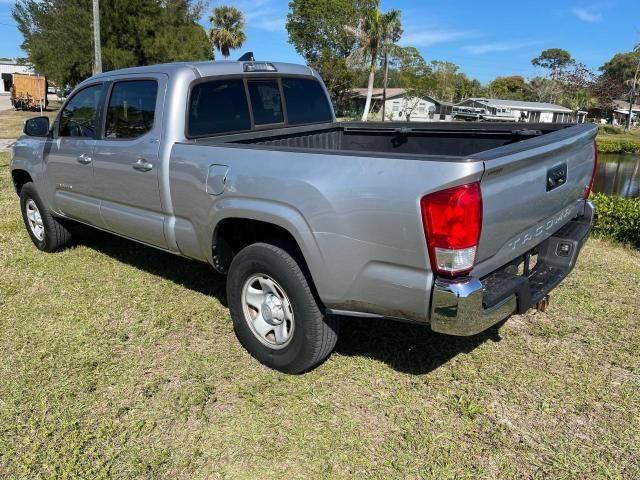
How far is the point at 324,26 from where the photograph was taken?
62.9m

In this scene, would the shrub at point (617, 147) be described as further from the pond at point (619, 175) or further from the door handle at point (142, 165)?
the door handle at point (142, 165)

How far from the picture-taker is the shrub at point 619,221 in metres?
6.34

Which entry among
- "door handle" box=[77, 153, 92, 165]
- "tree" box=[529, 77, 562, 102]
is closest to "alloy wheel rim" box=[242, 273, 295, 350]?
"door handle" box=[77, 153, 92, 165]

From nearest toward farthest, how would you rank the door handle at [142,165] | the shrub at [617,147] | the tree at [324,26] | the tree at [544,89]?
the door handle at [142,165] → the shrub at [617,147] → the tree at [324,26] → the tree at [544,89]

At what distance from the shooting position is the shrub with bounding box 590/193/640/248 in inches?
250

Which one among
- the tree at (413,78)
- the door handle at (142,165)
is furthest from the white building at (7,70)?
the door handle at (142,165)

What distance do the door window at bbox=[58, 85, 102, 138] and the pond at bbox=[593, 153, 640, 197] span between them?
1588 centimetres

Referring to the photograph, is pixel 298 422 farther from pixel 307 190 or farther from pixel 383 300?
pixel 307 190

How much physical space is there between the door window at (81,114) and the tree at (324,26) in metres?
56.3

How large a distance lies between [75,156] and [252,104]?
5.35 ft

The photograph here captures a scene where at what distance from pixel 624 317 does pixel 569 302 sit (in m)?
0.40

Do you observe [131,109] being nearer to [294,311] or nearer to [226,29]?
[294,311]

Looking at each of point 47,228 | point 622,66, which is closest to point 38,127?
point 47,228

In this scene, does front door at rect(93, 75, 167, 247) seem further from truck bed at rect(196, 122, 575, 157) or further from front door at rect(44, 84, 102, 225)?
truck bed at rect(196, 122, 575, 157)
